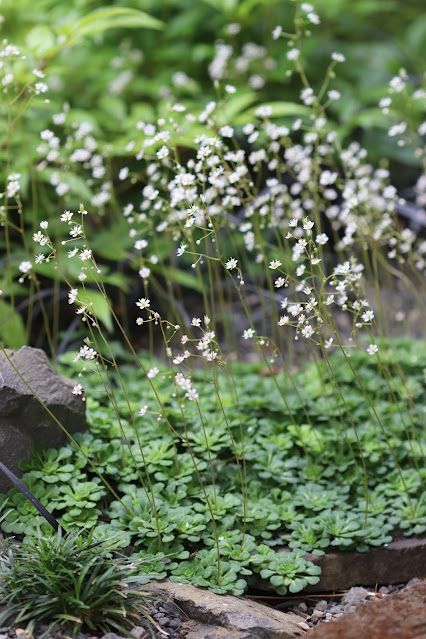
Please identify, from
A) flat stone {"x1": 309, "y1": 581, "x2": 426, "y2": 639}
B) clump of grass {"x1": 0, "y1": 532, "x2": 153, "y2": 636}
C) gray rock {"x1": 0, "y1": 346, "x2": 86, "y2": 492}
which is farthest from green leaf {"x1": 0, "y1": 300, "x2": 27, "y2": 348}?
flat stone {"x1": 309, "y1": 581, "x2": 426, "y2": 639}

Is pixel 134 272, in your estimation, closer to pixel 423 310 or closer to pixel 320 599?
pixel 423 310

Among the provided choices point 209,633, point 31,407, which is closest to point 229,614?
point 209,633

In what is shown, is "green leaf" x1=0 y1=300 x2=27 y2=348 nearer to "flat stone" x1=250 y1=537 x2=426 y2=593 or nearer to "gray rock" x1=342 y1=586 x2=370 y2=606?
"flat stone" x1=250 y1=537 x2=426 y2=593

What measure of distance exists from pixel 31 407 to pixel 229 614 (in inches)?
40.0

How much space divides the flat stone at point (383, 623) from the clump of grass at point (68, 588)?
563 mm

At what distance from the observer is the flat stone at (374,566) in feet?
9.70

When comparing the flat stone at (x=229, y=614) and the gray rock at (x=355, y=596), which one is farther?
the gray rock at (x=355, y=596)

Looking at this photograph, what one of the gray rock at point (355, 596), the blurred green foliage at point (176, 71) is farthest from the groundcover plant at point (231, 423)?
the blurred green foliage at point (176, 71)

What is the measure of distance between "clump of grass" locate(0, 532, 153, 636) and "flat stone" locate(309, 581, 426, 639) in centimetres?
56

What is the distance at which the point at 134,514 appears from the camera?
9.49ft

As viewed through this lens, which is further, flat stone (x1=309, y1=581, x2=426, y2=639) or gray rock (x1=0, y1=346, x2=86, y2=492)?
gray rock (x1=0, y1=346, x2=86, y2=492)

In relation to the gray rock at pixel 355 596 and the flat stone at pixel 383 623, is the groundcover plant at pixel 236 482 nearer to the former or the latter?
the gray rock at pixel 355 596

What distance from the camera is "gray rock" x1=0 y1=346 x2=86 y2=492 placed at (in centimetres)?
294

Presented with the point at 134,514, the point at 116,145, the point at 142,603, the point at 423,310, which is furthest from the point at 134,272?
the point at 142,603
